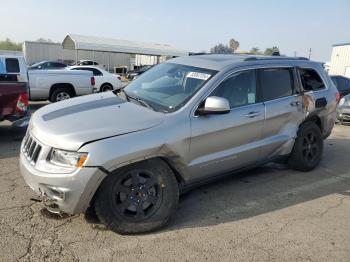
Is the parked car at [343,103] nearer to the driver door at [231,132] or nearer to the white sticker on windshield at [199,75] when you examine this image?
the driver door at [231,132]

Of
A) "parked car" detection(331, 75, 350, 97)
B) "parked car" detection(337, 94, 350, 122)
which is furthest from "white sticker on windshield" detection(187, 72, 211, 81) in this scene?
"parked car" detection(337, 94, 350, 122)

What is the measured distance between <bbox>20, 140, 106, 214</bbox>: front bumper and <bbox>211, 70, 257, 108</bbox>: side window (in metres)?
1.74

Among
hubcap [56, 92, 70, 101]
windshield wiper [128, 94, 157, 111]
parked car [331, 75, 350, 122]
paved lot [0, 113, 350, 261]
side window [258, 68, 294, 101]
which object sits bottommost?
hubcap [56, 92, 70, 101]

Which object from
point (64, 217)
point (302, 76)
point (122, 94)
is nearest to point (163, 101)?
point (122, 94)

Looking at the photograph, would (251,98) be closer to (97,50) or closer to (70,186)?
(70,186)

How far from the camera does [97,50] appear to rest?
37.4 m

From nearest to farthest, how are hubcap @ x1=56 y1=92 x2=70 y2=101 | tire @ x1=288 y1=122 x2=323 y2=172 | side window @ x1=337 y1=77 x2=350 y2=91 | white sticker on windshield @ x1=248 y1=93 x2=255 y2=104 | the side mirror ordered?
the side mirror < white sticker on windshield @ x1=248 y1=93 x2=255 y2=104 < tire @ x1=288 y1=122 x2=323 y2=172 < side window @ x1=337 y1=77 x2=350 y2=91 < hubcap @ x1=56 y1=92 x2=70 y2=101

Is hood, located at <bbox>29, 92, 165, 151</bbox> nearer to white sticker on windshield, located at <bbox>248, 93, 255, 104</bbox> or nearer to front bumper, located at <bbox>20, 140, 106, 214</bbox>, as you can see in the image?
front bumper, located at <bbox>20, 140, 106, 214</bbox>

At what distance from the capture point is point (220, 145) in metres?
4.41

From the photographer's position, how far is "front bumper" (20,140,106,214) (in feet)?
11.2

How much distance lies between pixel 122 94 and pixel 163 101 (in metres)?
0.79

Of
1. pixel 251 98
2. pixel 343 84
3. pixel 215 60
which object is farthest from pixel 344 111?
pixel 215 60

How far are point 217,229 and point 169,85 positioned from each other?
1829mm

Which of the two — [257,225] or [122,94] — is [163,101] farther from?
[257,225]
